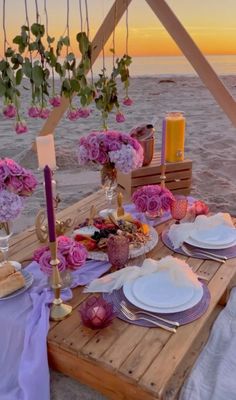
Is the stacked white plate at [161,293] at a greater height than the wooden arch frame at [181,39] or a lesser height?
lesser

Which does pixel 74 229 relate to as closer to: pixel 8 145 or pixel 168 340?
pixel 168 340

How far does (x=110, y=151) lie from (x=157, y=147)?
106 inches

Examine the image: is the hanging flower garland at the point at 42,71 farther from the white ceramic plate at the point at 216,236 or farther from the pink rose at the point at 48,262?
the white ceramic plate at the point at 216,236

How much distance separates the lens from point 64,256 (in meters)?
1.12

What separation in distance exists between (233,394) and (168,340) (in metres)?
0.36

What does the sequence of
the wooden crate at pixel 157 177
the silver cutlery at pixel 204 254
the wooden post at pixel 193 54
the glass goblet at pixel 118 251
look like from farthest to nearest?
the wooden post at pixel 193 54
the wooden crate at pixel 157 177
the silver cutlery at pixel 204 254
the glass goblet at pixel 118 251

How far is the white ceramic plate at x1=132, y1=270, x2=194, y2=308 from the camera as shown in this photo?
1.06 meters

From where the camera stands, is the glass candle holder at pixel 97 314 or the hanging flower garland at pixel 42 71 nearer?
the glass candle holder at pixel 97 314

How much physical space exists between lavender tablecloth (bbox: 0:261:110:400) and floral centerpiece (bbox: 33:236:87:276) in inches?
3.7

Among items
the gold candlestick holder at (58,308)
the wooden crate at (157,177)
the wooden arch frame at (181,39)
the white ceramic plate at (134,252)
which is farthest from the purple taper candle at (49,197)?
the wooden arch frame at (181,39)

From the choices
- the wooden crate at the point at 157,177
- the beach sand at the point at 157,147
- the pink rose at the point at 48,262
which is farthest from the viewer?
the beach sand at the point at 157,147

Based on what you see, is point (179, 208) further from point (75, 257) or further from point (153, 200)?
point (75, 257)

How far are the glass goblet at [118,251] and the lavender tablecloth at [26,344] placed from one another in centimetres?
18

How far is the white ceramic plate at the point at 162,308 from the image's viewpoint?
104cm
